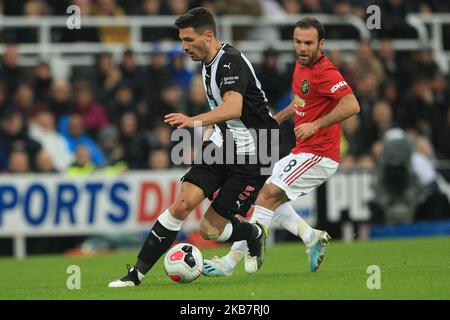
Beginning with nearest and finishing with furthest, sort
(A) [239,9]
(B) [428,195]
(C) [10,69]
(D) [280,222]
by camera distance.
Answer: (D) [280,222] < (B) [428,195] < (C) [10,69] < (A) [239,9]

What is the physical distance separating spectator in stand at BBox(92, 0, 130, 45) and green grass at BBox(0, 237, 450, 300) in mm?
6574

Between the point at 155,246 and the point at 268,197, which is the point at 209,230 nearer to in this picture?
the point at 155,246

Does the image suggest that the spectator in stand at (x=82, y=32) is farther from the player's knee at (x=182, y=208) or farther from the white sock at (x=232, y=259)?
the player's knee at (x=182, y=208)

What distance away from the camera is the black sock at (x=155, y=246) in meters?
9.59

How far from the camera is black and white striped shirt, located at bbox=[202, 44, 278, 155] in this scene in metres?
9.70

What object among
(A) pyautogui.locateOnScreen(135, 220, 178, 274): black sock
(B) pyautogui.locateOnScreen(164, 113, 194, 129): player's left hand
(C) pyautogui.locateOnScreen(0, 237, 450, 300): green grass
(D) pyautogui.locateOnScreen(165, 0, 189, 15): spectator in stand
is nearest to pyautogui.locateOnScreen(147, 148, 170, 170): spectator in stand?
(C) pyautogui.locateOnScreen(0, 237, 450, 300): green grass

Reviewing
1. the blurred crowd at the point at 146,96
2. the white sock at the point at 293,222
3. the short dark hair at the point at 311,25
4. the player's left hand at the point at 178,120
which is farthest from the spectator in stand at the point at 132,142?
the player's left hand at the point at 178,120

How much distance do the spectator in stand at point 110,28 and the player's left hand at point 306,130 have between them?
10312 millimetres

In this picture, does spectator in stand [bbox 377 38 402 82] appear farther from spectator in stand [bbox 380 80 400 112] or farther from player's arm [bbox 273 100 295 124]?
player's arm [bbox 273 100 295 124]

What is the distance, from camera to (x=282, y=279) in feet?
33.4

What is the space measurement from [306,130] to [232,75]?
3.32 feet

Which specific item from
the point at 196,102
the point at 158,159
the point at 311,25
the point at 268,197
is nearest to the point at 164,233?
the point at 268,197

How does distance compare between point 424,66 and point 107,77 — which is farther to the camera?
point 424,66

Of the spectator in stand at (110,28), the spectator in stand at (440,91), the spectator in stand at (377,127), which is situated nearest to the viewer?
the spectator in stand at (377,127)
